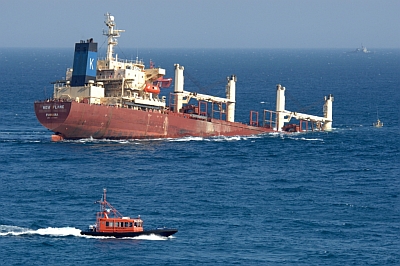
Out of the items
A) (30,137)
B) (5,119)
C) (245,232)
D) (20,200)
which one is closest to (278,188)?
(245,232)

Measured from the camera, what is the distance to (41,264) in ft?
215

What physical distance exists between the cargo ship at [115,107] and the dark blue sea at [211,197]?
1923mm

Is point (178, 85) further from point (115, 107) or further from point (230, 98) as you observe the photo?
point (115, 107)

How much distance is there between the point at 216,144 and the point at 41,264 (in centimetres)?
5824

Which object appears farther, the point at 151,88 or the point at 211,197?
the point at 151,88

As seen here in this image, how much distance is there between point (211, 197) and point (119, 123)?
1410 inches

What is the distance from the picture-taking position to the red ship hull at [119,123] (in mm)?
115762

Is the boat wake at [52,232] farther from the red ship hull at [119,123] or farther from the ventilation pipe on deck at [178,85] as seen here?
the ventilation pipe on deck at [178,85]

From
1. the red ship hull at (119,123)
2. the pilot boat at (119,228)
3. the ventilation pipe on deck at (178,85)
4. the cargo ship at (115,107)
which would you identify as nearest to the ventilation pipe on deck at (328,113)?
the cargo ship at (115,107)

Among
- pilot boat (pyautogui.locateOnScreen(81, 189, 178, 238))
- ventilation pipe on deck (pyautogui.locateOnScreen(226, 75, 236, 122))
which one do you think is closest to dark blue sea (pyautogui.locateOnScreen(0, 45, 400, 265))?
pilot boat (pyautogui.locateOnScreen(81, 189, 178, 238))

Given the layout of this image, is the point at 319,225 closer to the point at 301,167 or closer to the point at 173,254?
the point at 173,254

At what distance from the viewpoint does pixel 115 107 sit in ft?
391

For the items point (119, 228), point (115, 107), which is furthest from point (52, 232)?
point (115, 107)

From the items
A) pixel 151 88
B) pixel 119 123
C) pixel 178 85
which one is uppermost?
pixel 178 85
